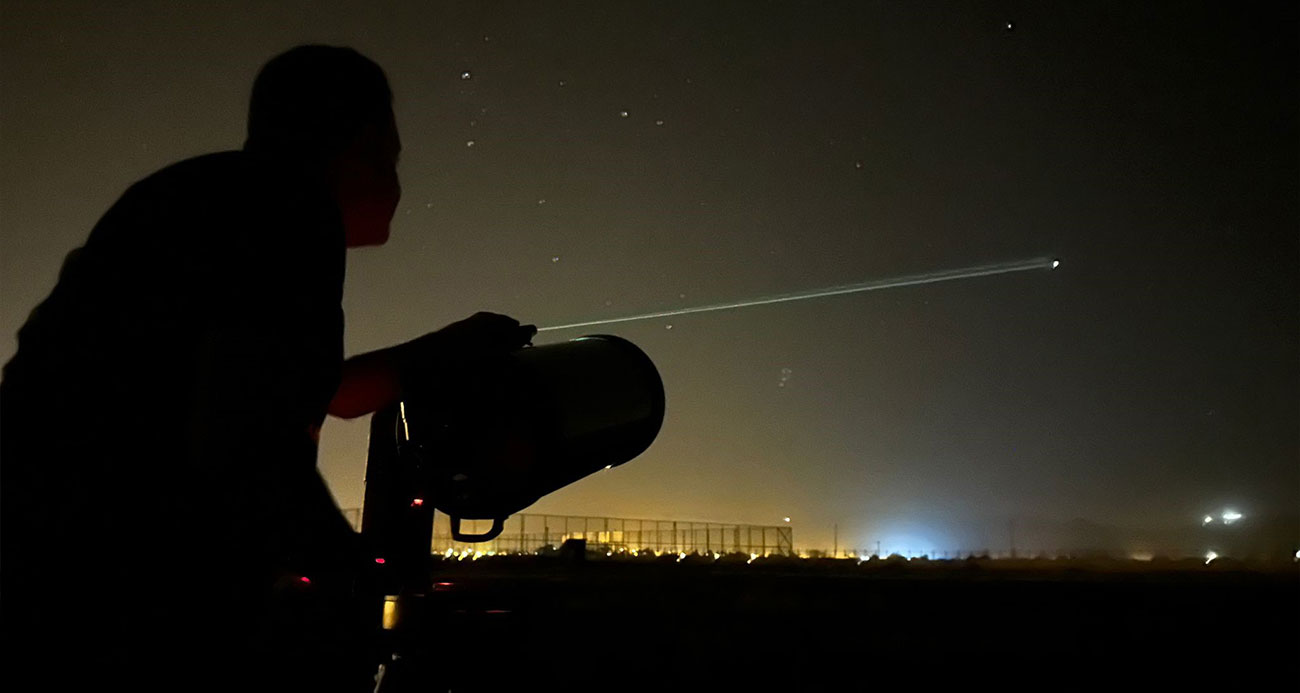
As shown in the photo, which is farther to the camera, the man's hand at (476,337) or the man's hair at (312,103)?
the man's hand at (476,337)

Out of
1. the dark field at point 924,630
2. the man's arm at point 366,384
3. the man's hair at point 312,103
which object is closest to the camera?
the man's hair at point 312,103

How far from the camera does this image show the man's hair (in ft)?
5.27

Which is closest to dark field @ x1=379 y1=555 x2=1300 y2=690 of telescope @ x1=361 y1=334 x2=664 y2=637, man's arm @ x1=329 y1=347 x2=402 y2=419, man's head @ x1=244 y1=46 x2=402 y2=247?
telescope @ x1=361 y1=334 x2=664 y2=637

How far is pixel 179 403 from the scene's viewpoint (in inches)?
51.7

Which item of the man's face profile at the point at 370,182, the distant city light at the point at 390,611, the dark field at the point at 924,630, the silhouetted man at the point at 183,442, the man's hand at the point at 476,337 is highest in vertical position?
the man's face profile at the point at 370,182

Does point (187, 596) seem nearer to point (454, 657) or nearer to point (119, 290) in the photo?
point (119, 290)

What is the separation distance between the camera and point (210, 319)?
→ 1.33 m

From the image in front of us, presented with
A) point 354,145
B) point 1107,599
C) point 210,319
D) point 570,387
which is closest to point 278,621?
point 210,319

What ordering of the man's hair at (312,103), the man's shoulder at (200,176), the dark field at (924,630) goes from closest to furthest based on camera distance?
1. the man's shoulder at (200,176)
2. the man's hair at (312,103)
3. the dark field at (924,630)

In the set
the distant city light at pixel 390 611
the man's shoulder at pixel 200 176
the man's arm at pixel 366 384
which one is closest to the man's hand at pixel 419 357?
the man's arm at pixel 366 384

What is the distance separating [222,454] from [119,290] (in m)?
0.31

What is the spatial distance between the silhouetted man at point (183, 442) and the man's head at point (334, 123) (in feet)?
0.52

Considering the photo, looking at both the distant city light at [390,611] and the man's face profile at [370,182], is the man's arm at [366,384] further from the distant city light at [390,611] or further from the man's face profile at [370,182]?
the distant city light at [390,611]

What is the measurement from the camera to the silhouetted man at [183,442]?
1275 mm
